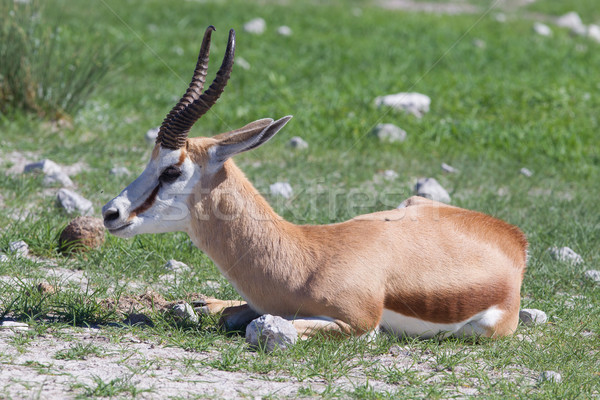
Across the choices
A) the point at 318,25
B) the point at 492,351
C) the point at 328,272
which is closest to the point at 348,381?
the point at 328,272

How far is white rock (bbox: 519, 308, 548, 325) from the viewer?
5117 mm

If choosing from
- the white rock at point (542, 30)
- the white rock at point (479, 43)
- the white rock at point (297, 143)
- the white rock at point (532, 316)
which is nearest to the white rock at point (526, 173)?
the white rock at point (297, 143)

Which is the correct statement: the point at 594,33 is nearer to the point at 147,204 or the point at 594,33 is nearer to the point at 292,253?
the point at 292,253

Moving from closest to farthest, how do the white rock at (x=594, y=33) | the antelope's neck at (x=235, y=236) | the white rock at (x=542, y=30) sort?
the antelope's neck at (x=235, y=236), the white rock at (x=542, y=30), the white rock at (x=594, y=33)

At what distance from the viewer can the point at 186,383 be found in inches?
148

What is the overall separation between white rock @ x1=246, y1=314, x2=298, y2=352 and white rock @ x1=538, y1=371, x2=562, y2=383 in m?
1.32

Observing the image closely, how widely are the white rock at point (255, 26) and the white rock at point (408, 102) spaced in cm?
420

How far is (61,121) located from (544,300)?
5952 mm

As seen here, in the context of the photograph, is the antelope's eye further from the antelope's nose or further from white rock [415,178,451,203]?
white rock [415,178,451,203]

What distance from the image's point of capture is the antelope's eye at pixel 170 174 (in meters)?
4.47

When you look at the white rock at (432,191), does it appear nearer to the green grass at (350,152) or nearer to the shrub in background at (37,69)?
the green grass at (350,152)

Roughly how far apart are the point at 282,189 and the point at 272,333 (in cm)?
335

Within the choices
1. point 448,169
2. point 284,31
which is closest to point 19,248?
point 448,169

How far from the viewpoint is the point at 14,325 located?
14.2ft
